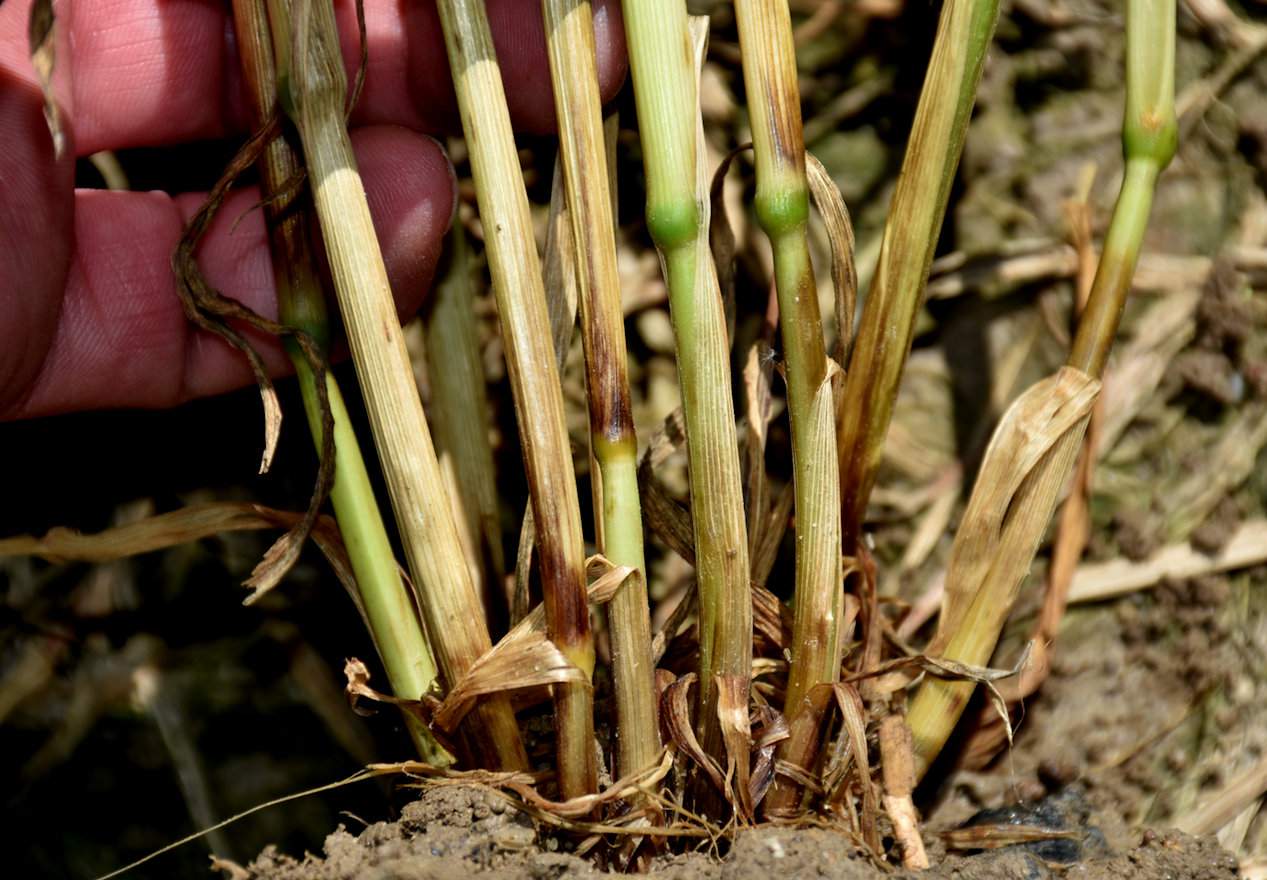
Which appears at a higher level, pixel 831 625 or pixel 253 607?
pixel 831 625

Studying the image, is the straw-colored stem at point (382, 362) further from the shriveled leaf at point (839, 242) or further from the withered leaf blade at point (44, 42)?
the shriveled leaf at point (839, 242)

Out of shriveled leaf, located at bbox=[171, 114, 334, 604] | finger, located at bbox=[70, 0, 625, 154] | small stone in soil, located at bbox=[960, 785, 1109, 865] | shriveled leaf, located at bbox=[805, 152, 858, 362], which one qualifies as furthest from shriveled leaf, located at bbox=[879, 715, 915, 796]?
finger, located at bbox=[70, 0, 625, 154]

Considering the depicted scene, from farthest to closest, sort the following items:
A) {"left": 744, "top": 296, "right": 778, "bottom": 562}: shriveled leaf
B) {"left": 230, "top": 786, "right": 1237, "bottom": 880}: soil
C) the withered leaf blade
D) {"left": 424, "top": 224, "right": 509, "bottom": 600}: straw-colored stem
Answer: {"left": 424, "top": 224, "right": 509, "bottom": 600}: straw-colored stem, {"left": 744, "top": 296, "right": 778, "bottom": 562}: shriveled leaf, {"left": 230, "top": 786, "right": 1237, "bottom": 880}: soil, the withered leaf blade

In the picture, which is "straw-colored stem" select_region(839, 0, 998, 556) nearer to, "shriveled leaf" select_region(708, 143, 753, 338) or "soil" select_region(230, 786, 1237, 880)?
"shriveled leaf" select_region(708, 143, 753, 338)

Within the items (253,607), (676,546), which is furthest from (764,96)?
(253,607)

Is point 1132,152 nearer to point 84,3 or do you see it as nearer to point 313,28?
point 313,28

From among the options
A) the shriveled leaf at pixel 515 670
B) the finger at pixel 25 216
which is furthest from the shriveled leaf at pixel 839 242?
the finger at pixel 25 216
